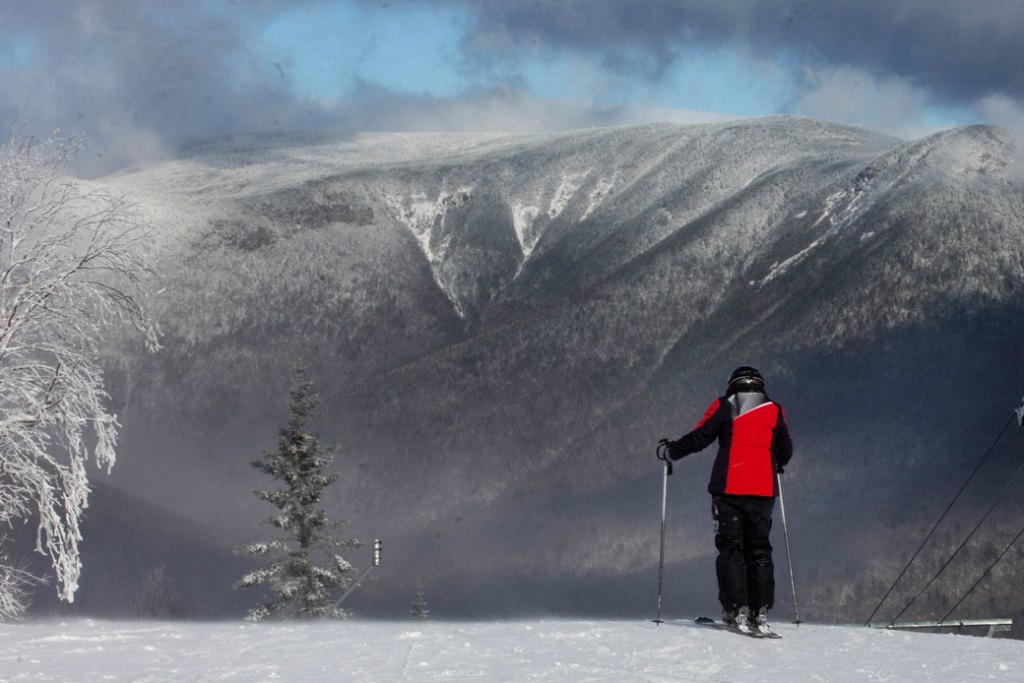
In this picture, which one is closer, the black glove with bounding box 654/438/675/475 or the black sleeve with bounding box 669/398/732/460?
the black sleeve with bounding box 669/398/732/460

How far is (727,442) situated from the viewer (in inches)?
580

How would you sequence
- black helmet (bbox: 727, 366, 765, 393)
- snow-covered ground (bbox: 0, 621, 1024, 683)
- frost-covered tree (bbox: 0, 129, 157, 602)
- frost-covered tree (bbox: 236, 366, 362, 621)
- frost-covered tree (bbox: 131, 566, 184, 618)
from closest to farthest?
snow-covered ground (bbox: 0, 621, 1024, 683) → black helmet (bbox: 727, 366, 765, 393) → frost-covered tree (bbox: 0, 129, 157, 602) → frost-covered tree (bbox: 236, 366, 362, 621) → frost-covered tree (bbox: 131, 566, 184, 618)

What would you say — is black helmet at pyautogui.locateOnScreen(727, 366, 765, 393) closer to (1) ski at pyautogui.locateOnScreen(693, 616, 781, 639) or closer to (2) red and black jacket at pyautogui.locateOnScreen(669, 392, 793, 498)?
(2) red and black jacket at pyautogui.locateOnScreen(669, 392, 793, 498)

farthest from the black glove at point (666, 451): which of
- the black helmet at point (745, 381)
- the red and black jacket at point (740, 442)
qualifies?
the black helmet at point (745, 381)

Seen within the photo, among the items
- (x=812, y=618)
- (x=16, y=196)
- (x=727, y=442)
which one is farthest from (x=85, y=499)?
(x=812, y=618)

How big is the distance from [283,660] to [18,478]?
355 inches

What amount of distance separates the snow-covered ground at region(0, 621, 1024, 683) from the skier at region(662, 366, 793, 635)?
685 mm

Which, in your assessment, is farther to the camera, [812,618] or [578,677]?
[812,618]

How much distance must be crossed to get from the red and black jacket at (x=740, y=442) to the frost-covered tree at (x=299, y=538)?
1168 inches

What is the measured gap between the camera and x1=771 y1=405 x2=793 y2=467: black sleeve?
49.3ft

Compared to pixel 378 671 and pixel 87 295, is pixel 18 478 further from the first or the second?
pixel 378 671

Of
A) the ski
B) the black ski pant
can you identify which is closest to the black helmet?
the black ski pant

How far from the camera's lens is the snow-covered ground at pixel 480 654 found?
10.9 m

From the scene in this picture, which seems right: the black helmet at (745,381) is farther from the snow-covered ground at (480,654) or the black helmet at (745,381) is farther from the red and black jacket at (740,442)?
the snow-covered ground at (480,654)
